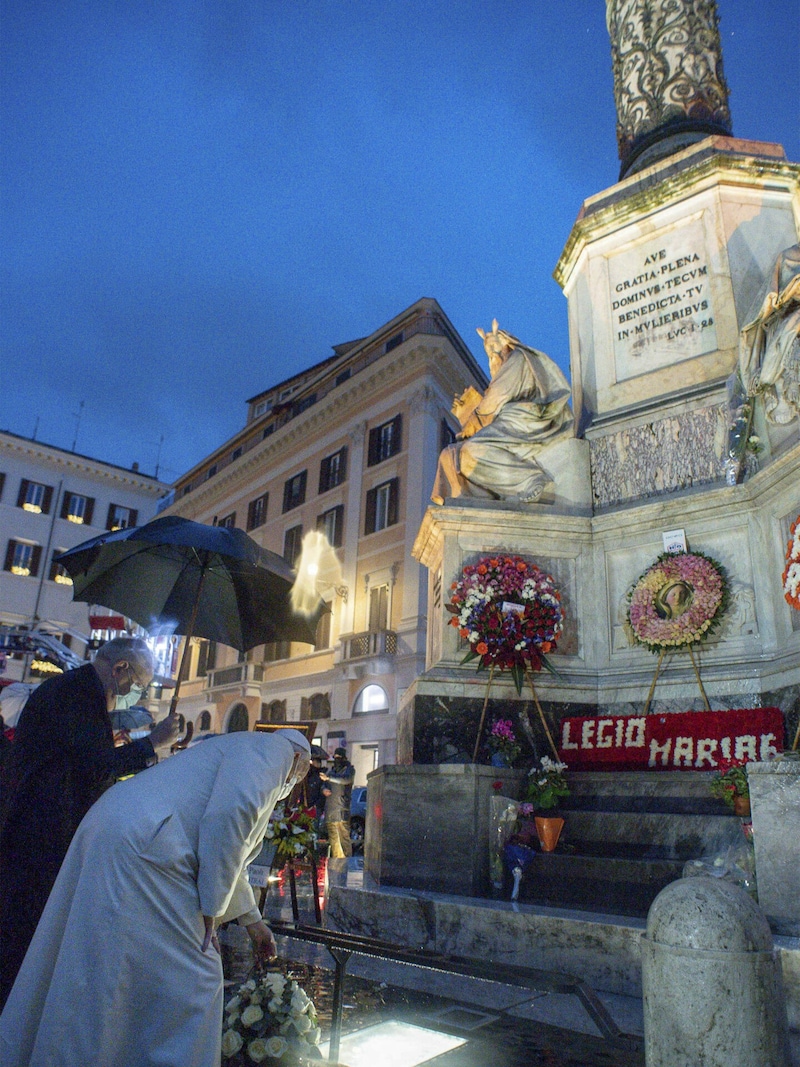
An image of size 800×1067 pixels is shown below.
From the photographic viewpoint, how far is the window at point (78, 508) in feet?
145

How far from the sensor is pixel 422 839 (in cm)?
532

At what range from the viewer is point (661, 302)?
26.4 feet

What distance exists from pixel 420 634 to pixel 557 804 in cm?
1959

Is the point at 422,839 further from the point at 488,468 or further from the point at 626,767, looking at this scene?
the point at 488,468

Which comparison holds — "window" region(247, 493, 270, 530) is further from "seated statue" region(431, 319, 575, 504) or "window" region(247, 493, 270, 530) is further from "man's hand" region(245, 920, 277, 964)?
"man's hand" region(245, 920, 277, 964)

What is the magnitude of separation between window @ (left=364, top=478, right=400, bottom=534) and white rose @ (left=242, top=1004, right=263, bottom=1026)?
82.0ft

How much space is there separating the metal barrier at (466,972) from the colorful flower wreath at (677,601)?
393 cm

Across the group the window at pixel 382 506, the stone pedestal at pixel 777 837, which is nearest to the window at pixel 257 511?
the window at pixel 382 506

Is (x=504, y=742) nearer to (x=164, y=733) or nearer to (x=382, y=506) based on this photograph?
(x=164, y=733)

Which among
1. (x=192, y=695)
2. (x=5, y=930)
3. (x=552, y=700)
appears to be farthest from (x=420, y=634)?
(x=5, y=930)

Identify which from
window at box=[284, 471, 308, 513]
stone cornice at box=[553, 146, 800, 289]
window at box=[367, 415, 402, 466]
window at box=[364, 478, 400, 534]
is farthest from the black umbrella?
window at box=[284, 471, 308, 513]

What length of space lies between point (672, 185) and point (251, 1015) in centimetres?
829

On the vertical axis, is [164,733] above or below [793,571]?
below

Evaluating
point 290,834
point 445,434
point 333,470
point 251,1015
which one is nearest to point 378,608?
point 445,434
